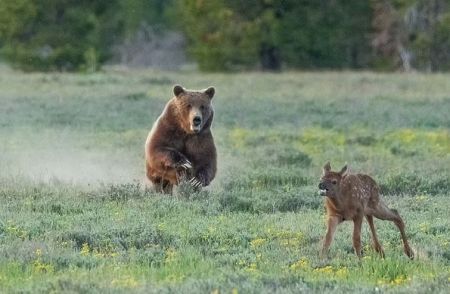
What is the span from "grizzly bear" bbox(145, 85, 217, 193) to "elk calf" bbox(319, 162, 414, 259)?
3.14m

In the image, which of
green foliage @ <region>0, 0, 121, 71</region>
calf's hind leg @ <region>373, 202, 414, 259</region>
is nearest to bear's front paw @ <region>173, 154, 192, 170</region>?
calf's hind leg @ <region>373, 202, 414, 259</region>

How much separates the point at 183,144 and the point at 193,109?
383 millimetres

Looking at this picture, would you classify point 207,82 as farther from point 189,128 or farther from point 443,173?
point 189,128

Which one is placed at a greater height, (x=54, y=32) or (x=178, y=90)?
(x=178, y=90)

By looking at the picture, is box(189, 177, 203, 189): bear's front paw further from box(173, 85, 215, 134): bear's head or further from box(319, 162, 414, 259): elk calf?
box(319, 162, 414, 259): elk calf

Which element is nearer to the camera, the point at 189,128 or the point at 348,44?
the point at 189,128

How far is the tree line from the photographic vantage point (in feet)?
186

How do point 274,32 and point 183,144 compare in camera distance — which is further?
point 274,32

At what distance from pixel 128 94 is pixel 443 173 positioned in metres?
17.2

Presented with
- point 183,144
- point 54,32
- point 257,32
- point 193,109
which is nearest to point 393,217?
point 193,109

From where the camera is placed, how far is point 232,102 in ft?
99.1

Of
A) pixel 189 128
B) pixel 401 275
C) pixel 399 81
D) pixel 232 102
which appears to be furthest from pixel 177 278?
pixel 399 81

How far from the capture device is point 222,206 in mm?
12062

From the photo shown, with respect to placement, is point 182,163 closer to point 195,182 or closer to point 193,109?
point 195,182
